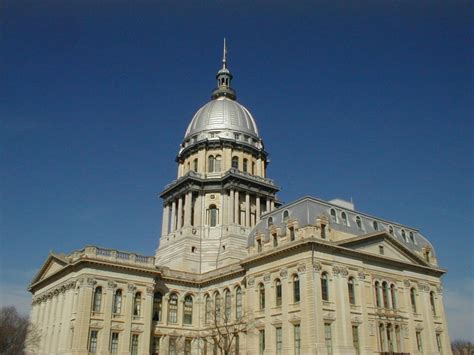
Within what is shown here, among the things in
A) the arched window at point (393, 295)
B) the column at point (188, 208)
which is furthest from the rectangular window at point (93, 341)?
the arched window at point (393, 295)

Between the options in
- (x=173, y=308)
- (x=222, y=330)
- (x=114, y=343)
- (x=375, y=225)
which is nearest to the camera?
(x=114, y=343)

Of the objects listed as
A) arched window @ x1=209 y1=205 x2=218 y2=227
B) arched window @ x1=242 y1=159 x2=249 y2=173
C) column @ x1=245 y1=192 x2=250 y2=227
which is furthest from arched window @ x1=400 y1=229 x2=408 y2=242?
arched window @ x1=242 y1=159 x2=249 y2=173

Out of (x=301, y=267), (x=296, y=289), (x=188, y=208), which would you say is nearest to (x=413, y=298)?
(x=296, y=289)

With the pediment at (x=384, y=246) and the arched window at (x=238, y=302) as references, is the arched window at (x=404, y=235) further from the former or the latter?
the arched window at (x=238, y=302)

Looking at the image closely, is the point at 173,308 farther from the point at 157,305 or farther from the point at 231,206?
the point at 231,206

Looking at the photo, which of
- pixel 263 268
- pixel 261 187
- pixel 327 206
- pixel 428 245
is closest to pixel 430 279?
pixel 428 245

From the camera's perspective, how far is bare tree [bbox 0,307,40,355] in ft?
220

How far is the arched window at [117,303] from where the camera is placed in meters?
58.8

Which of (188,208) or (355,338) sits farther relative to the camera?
(188,208)

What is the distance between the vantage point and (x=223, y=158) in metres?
85.1

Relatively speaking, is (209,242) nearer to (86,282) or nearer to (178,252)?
(178,252)

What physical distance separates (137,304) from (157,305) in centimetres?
427

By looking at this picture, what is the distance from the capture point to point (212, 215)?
80.5 meters

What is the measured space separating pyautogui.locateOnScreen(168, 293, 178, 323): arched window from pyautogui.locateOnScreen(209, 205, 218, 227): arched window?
15705 millimetres
